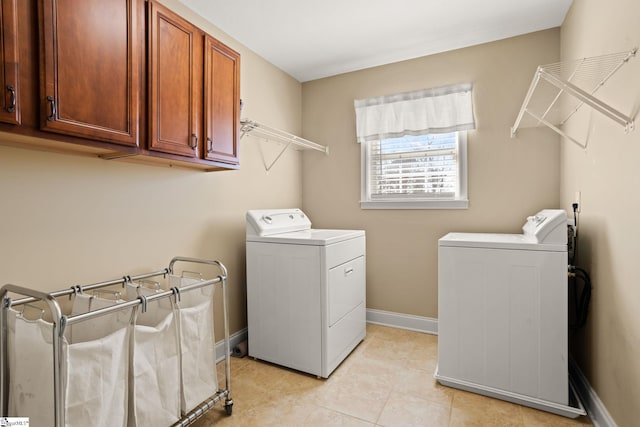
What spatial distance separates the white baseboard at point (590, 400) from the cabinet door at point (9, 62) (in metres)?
2.75

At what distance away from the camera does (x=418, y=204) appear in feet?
9.55

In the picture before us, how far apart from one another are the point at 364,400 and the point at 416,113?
228 centimetres

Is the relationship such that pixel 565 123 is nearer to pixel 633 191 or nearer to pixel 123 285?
pixel 633 191

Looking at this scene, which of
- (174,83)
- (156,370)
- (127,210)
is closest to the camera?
(156,370)

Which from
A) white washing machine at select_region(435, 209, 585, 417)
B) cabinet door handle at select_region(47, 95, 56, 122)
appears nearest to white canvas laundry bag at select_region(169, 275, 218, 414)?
cabinet door handle at select_region(47, 95, 56, 122)

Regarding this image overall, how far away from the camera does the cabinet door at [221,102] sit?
6.26 ft

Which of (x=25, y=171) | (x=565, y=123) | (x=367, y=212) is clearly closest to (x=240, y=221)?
(x=367, y=212)

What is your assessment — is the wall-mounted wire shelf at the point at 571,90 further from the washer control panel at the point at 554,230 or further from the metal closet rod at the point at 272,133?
the metal closet rod at the point at 272,133

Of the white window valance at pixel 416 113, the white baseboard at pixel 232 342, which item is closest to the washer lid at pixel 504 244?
the white window valance at pixel 416 113

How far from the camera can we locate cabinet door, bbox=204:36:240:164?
1.91 meters

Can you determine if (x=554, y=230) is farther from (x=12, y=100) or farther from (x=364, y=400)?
(x=12, y=100)

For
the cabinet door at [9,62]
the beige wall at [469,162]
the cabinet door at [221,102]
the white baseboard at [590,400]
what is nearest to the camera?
the cabinet door at [9,62]

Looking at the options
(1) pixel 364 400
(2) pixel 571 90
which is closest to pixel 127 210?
(1) pixel 364 400

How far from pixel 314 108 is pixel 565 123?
2.16m
